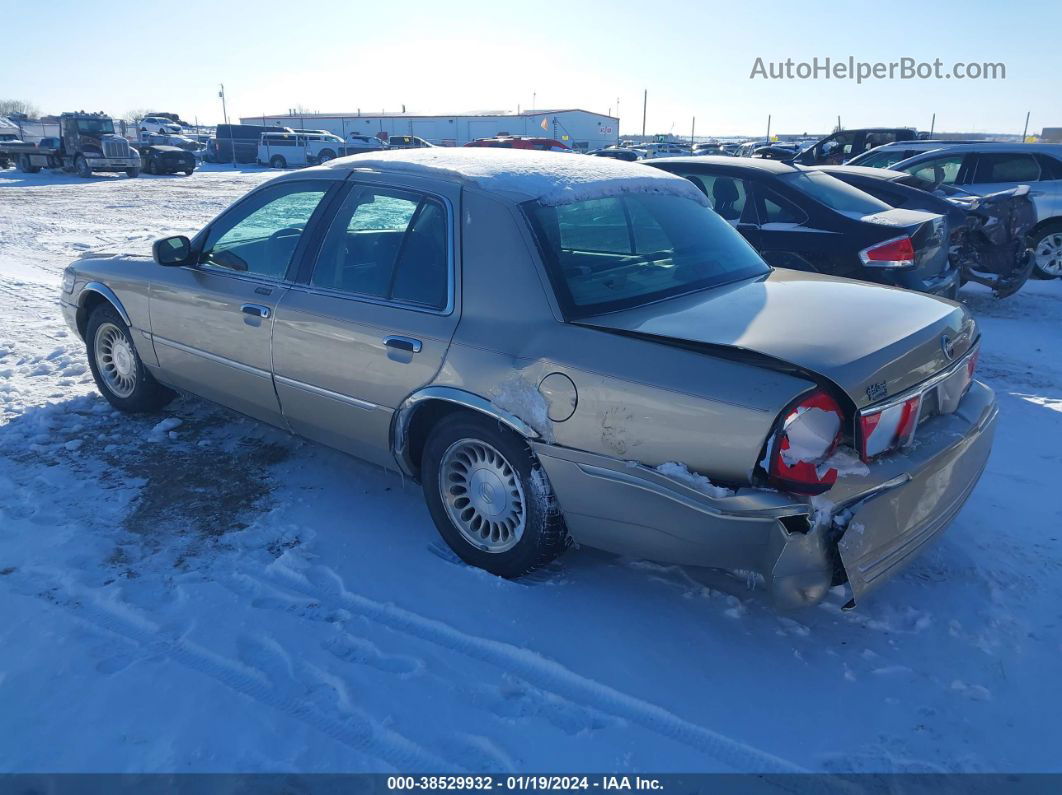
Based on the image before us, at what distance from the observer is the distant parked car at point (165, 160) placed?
28734 mm

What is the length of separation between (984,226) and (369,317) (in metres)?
6.84

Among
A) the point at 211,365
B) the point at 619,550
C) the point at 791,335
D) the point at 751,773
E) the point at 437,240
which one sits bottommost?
the point at 751,773

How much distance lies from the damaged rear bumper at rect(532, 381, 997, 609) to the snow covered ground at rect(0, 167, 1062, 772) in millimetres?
404

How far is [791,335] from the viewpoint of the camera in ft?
8.82

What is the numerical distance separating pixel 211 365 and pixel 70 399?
1.79 metres

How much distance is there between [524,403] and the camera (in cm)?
294

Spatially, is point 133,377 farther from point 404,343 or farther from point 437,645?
point 437,645

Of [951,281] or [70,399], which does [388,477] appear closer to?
[70,399]

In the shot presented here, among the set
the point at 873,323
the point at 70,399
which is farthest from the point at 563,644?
the point at 70,399

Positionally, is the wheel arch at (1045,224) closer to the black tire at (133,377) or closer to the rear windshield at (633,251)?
the rear windshield at (633,251)

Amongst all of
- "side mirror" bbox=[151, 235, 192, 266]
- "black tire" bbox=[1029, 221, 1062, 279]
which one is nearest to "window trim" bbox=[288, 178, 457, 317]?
"side mirror" bbox=[151, 235, 192, 266]

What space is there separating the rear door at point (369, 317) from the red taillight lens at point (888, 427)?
5.33 feet
